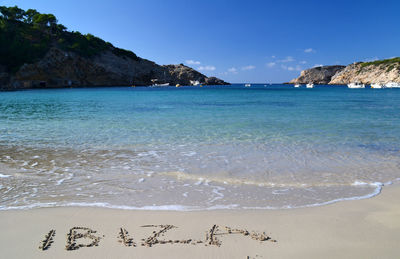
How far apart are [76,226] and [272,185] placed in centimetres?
397

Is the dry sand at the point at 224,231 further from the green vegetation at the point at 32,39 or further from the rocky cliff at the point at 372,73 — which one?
the rocky cliff at the point at 372,73

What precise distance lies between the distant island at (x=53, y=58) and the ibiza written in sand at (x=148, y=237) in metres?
80.0

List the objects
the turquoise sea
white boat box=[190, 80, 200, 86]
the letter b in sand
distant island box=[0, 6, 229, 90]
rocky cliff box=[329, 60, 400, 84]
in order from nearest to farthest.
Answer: the letter b in sand < the turquoise sea < distant island box=[0, 6, 229, 90] < rocky cliff box=[329, 60, 400, 84] < white boat box=[190, 80, 200, 86]

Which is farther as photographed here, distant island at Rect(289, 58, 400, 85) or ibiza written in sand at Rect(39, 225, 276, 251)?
distant island at Rect(289, 58, 400, 85)

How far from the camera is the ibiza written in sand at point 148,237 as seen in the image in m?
3.41

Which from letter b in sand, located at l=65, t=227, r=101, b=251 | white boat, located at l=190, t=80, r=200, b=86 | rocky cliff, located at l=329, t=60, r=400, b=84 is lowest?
letter b in sand, located at l=65, t=227, r=101, b=251

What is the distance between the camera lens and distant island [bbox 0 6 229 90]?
7662 centimetres

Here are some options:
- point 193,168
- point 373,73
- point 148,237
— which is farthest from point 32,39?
point 373,73

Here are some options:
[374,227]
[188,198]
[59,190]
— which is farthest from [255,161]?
[59,190]

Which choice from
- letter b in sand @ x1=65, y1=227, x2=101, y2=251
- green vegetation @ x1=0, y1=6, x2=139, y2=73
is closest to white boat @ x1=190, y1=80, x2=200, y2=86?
green vegetation @ x1=0, y1=6, x2=139, y2=73

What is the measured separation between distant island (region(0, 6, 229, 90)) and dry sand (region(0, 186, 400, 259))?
79.5m

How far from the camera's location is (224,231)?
12.2 feet

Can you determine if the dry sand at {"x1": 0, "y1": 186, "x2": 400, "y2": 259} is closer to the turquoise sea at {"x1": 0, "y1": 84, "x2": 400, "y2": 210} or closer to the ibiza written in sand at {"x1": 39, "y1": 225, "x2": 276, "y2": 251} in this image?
the ibiza written in sand at {"x1": 39, "y1": 225, "x2": 276, "y2": 251}

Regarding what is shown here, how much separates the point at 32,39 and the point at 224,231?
108 m
